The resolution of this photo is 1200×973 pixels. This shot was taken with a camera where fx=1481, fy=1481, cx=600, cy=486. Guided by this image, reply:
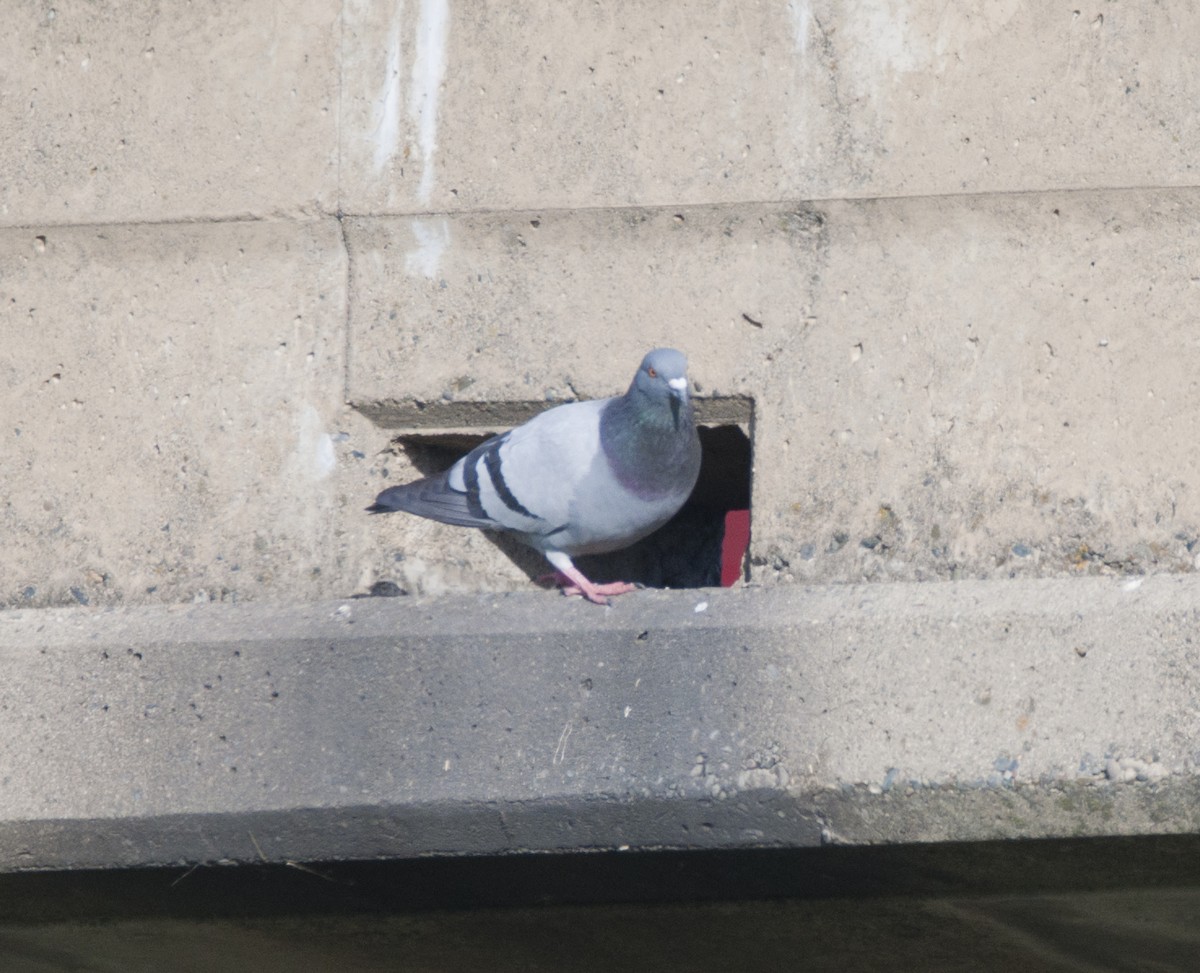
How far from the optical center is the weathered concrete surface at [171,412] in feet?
9.73

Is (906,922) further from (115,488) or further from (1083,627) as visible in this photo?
(115,488)

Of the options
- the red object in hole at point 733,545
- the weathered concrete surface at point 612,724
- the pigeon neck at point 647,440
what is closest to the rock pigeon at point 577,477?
the pigeon neck at point 647,440

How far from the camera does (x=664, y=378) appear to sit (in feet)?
8.87

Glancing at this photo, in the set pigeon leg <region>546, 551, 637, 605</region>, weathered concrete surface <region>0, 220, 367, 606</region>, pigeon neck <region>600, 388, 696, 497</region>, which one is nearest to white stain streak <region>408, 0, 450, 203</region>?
weathered concrete surface <region>0, 220, 367, 606</region>

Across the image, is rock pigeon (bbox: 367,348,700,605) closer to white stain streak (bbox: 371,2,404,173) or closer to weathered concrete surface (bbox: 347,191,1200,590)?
weathered concrete surface (bbox: 347,191,1200,590)

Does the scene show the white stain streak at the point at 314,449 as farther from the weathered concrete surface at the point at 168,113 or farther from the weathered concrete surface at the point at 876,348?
the weathered concrete surface at the point at 168,113

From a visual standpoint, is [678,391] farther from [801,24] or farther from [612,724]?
[801,24]

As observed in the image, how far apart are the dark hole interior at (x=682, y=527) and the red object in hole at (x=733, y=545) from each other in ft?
0.06

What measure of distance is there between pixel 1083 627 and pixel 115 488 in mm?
1889

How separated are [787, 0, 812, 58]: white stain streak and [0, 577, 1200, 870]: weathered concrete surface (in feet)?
3.71

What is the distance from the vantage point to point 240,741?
97.0 inches

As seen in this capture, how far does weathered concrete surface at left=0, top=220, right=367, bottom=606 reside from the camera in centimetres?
297

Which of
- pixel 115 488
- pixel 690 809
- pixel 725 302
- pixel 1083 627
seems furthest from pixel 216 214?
pixel 1083 627

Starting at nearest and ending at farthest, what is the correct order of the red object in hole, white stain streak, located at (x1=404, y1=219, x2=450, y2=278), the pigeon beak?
the pigeon beak → white stain streak, located at (x1=404, y1=219, x2=450, y2=278) → the red object in hole
